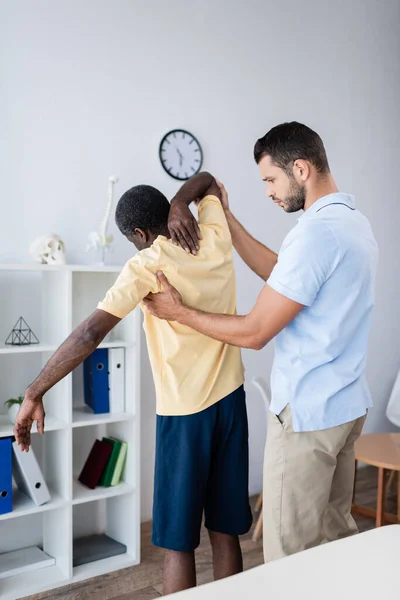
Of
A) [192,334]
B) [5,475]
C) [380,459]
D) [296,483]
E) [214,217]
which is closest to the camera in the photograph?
[296,483]

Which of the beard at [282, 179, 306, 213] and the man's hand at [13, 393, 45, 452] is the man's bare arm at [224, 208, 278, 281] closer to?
the beard at [282, 179, 306, 213]

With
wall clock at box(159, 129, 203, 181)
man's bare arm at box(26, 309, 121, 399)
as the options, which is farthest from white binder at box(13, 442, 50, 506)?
wall clock at box(159, 129, 203, 181)

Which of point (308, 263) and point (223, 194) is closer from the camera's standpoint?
point (308, 263)

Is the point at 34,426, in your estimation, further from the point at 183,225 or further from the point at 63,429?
the point at 183,225

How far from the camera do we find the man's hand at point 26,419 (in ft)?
5.46

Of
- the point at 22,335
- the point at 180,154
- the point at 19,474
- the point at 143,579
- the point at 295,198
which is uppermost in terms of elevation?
the point at 180,154

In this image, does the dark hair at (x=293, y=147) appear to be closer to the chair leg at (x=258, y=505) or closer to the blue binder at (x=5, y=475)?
the blue binder at (x=5, y=475)

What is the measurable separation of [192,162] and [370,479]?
235 cm

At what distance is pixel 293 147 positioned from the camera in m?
1.78

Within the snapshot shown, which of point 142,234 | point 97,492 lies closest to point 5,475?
point 97,492

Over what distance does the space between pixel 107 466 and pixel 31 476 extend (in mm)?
401

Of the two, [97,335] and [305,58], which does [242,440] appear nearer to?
[97,335]

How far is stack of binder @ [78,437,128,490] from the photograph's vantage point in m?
2.95

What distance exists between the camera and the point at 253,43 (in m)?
3.74
